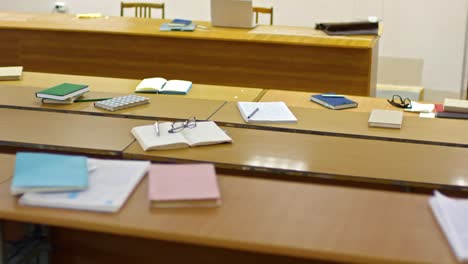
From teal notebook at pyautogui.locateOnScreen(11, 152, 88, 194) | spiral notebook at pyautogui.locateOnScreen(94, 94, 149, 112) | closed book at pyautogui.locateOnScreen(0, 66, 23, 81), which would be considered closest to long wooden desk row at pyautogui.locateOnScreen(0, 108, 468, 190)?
spiral notebook at pyautogui.locateOnScreen(94, 94, 149, 112)

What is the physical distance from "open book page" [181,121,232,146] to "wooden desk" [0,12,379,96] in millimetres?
1856

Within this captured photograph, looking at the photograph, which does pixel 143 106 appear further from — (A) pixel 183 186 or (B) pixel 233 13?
(B) pixel 233 13

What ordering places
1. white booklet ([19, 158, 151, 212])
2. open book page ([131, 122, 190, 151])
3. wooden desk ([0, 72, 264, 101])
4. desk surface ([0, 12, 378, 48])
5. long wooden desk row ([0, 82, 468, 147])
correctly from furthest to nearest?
desk surface ([0, 12, 378, 48]) → wooden desk ([0, 72, 264, 101]) → long wooden desk row ([0, 82, 468, 147]) → open book page ([131, 122, 190, 151]) → white booklet ([19, 158, 151, 212])

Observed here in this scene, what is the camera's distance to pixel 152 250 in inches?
83.4

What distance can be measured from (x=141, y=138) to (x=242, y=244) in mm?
1003

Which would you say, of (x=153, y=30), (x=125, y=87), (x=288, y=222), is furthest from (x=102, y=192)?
(x=153, y=30)

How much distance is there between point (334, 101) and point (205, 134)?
888mm

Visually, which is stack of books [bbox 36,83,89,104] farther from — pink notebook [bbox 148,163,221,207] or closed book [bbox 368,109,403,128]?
closed book [bbox 368,109,403,128]

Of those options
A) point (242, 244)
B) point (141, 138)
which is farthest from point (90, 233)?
point (242, 244)

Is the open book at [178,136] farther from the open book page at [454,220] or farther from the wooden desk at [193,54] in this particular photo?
the wooden desk at [193,54]

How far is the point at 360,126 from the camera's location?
2723mm

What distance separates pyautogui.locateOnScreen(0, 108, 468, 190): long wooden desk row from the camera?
216 centimetres

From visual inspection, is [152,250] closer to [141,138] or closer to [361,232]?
[141,138]

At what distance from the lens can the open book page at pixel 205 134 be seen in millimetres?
2398
